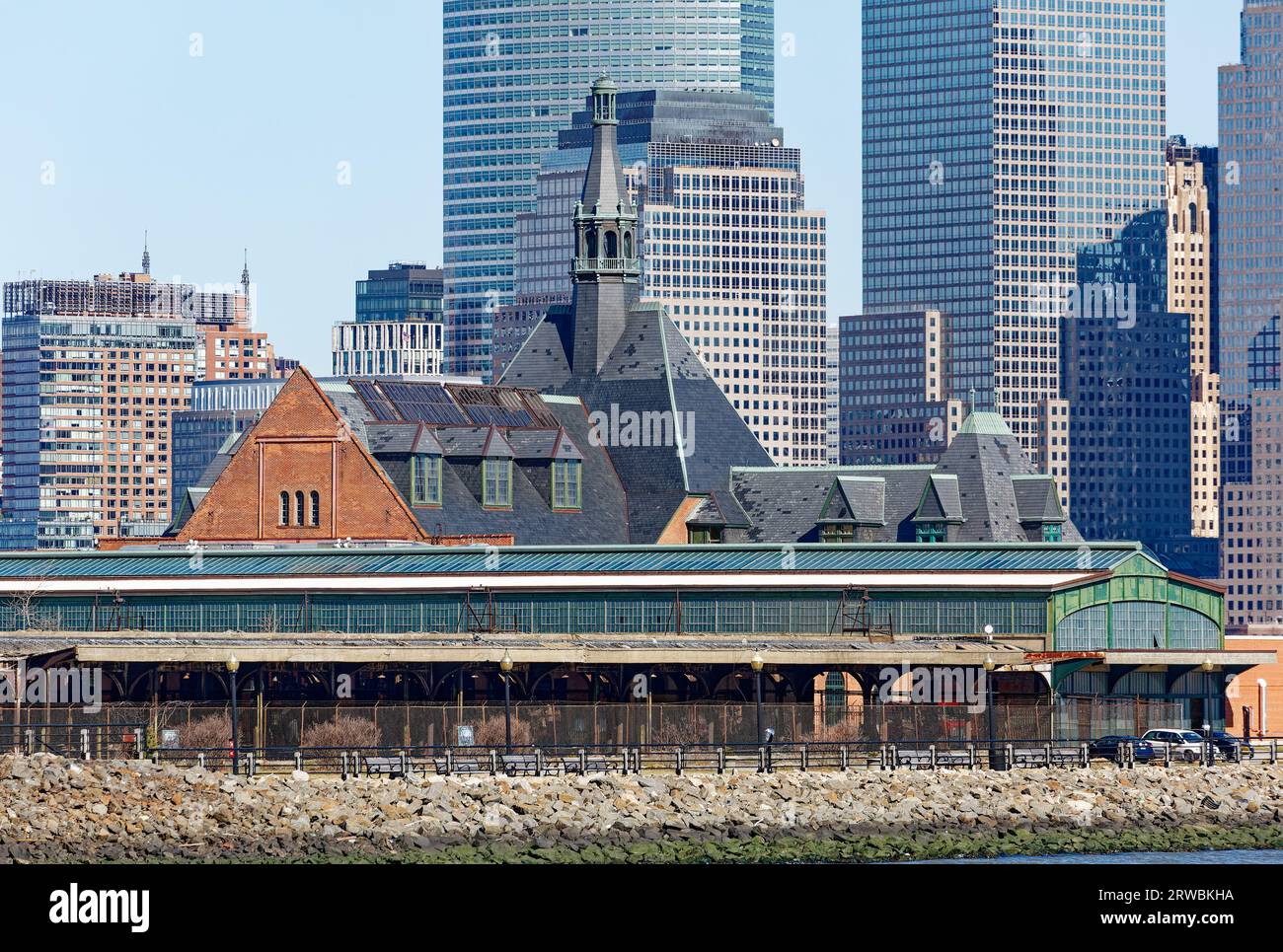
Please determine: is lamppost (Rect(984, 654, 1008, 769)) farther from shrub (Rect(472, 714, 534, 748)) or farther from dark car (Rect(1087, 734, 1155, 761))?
shrub (Rect(472, 714, 534, 748))

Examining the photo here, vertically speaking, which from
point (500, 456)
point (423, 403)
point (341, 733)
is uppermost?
point (423, 403)

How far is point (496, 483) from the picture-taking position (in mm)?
132750

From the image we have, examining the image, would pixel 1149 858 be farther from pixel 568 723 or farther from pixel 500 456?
pixel 500 456

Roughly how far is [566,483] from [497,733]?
147 feet

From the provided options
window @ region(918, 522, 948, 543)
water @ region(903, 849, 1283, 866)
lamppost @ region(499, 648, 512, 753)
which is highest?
window @ region(918, 522, 948, 543)

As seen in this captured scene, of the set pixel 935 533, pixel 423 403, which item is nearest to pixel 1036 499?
pixel 935 533

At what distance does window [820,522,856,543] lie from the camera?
433ft

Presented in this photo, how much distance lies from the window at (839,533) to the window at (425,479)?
18.2 metres

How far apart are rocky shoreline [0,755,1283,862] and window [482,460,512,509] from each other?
53.6 metres

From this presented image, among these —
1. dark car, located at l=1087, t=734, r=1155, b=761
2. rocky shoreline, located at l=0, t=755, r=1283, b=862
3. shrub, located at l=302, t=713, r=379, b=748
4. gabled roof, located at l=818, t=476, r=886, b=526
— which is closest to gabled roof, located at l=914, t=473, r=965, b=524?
gabled roof, located at l=818, t=476, r=886, b=526

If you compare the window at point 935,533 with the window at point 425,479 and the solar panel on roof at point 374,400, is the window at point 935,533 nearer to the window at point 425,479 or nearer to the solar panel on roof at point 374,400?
the window at point 425,479

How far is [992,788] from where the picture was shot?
80.4 meters

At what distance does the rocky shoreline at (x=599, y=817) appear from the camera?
230ft
